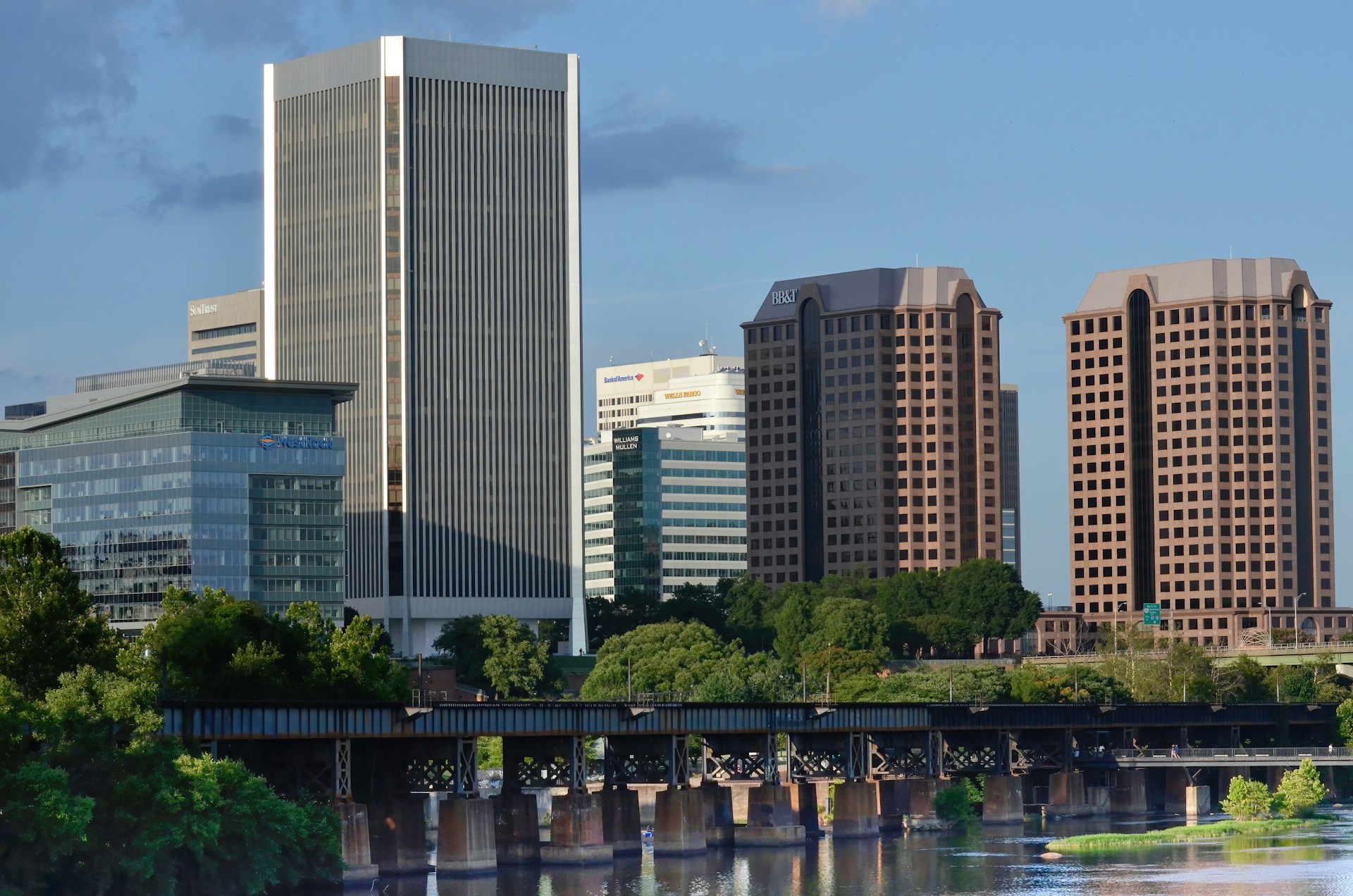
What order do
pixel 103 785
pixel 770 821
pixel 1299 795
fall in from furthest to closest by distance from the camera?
pixel 1299 795 → pixel 770 821 → pixel 103 785

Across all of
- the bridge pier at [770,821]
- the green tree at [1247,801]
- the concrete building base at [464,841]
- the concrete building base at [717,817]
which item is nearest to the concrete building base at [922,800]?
the bridge pier at [770,821]

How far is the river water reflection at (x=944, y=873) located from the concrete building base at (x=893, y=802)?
14.6 m

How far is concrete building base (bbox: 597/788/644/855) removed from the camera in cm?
17075

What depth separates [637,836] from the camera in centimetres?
17175

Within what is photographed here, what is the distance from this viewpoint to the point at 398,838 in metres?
157

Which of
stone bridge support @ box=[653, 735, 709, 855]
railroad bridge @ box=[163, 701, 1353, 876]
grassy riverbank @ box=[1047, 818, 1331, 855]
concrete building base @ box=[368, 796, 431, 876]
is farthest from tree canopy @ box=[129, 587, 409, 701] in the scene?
grassy riverbank @ box=[1047, 818, 1331, 855]

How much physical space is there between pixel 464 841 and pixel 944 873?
30922mm

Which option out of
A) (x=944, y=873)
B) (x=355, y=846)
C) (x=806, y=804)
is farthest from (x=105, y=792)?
(x=806, y=804)

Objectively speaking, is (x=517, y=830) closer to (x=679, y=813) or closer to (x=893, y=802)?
(x=679, y=813)

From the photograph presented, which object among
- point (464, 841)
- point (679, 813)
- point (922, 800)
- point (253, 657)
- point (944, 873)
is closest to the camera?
point (944, 873)

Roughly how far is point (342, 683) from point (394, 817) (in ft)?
54.5

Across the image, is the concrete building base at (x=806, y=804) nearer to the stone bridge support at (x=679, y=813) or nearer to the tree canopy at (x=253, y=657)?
the stone bridge support at (x=679, y=813)

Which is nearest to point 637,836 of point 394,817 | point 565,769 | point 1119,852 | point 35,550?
point 565,769

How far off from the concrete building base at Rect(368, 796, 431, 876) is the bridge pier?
101 ft
